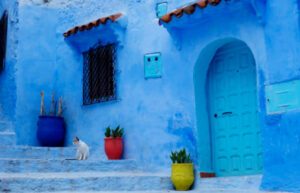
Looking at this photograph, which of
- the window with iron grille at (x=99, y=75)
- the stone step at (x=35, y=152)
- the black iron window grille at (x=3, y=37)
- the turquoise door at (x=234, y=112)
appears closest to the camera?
the turquoise door at (x=234, y=112)

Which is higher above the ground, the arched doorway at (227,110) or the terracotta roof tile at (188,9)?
→ the terracotta roof tile at (188,9)

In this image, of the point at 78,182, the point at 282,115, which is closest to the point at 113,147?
the point at 78,182

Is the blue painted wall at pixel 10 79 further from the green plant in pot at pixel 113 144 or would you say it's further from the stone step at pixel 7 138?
the green plant in pot at pixel 113 144

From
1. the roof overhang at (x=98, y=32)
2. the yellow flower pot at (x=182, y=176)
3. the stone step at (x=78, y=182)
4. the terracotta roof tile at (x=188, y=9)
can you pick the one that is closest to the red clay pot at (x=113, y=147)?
the stone step at (x=78, y=182)

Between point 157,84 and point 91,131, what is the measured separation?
195 cm

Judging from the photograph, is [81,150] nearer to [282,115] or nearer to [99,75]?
[99,75]

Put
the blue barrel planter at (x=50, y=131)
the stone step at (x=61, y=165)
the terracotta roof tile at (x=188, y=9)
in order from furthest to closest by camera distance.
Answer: the blue barrel planter at (x=50, y=131)
the terracotta roof tile at (x=188, y=9)
the stone step at (x=61, y=165)

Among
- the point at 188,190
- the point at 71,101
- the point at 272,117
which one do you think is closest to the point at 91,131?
the point at 71,101

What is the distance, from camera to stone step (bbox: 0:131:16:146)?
33.1 feet

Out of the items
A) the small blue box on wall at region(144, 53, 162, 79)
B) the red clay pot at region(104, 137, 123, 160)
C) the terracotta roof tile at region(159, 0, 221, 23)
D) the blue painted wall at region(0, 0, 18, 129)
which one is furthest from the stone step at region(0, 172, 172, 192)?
the blue painted wall at region(0, 0, 18, 129)

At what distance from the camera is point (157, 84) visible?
8.96 metres

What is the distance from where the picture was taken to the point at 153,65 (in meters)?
9.05

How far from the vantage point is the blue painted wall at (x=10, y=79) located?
34.3 feet

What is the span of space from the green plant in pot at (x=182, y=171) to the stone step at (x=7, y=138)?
3.91 meters
